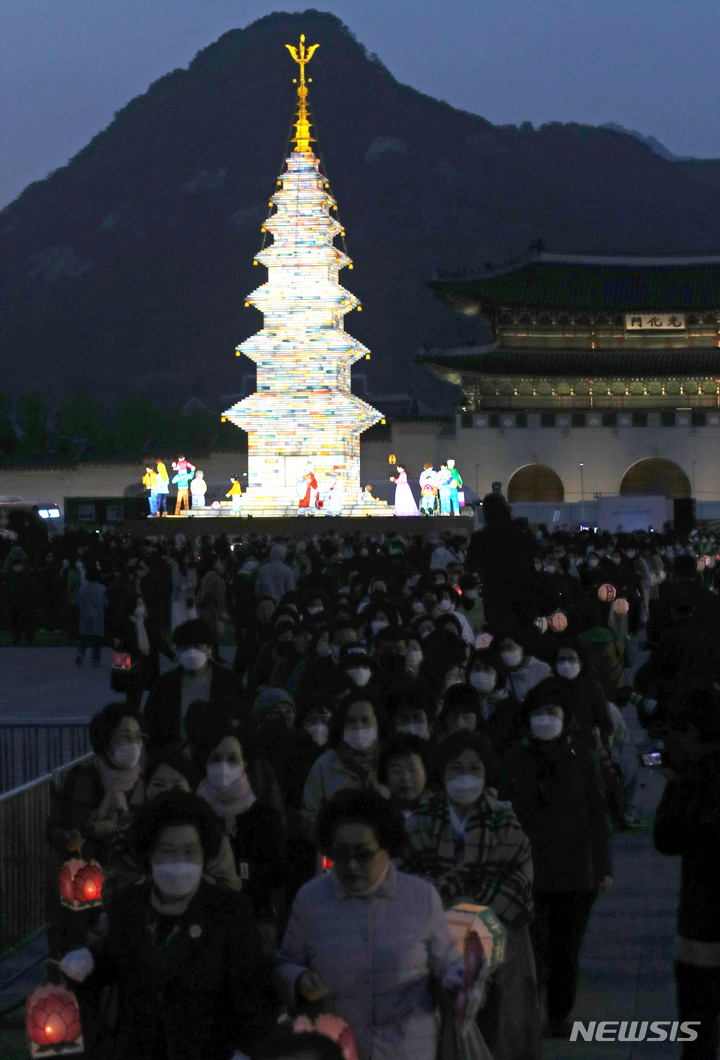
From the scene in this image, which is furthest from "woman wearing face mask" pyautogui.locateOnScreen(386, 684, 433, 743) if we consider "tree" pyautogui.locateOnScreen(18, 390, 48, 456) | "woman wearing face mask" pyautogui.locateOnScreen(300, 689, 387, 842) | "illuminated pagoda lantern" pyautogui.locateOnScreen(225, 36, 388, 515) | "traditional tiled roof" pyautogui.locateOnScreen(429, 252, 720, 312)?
"tree" pyautogui.locateOnScreen(18, 390, 48, 456)

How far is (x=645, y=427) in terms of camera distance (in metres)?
62.0

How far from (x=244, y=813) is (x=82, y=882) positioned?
27.8 inches

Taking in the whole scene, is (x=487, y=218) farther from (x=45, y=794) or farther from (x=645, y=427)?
(x=45, y=794)

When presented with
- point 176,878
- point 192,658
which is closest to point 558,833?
point 176,878

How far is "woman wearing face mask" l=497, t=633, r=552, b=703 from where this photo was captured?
891 centimetres

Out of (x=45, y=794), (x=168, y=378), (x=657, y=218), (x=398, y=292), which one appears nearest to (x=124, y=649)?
(x=45, y=794)

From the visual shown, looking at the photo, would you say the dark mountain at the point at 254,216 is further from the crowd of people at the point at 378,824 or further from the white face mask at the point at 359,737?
the white face mask at the point at 359,737

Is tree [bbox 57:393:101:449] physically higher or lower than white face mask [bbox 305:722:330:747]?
higher

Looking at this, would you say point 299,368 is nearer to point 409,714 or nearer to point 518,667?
point 518,667

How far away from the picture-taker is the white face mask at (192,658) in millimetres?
8516

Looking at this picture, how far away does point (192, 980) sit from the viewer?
4379 millimetres

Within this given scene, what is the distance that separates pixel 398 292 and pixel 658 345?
8550cm

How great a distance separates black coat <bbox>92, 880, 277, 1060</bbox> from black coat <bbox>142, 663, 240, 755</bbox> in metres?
3.88

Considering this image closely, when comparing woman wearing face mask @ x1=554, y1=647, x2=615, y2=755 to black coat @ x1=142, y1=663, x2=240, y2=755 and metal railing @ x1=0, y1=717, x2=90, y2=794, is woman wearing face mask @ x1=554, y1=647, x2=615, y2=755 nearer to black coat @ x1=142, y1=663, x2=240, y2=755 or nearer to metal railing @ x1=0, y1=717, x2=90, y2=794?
black coat @ x1=142, y1=663, x2=240, y2=755
